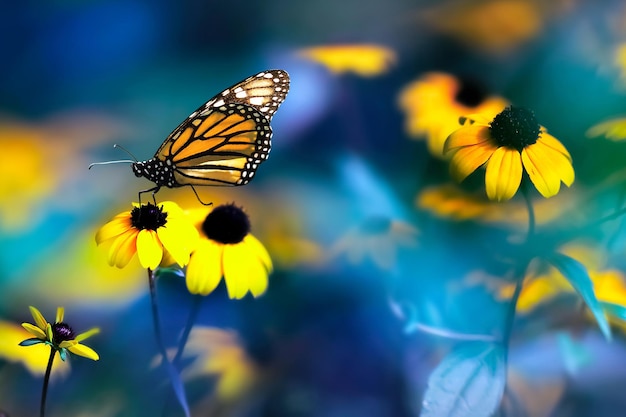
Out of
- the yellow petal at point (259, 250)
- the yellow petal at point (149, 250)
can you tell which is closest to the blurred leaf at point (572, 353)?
the yellow petal at point (259, 250)

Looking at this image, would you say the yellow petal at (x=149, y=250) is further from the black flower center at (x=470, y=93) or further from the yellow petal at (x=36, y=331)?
the black flower center at (x=470, y=93)

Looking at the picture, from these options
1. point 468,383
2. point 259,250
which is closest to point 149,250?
point 259,250

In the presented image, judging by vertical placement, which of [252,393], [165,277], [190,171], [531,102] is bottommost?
[252,393]

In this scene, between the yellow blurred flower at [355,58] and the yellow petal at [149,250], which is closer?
the yellow petal at [149,250]

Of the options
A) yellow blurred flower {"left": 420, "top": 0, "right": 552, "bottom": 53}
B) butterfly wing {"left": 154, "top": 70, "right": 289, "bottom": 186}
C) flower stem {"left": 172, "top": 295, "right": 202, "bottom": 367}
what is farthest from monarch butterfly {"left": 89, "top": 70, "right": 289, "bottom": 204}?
yellow blurred flower {"left": 420, "top": 0, "right": 552, "bottom": 53}

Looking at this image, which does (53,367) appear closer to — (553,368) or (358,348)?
(358,348)

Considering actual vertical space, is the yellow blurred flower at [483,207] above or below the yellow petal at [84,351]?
above

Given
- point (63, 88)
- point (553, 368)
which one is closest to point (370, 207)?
point (553, 368)

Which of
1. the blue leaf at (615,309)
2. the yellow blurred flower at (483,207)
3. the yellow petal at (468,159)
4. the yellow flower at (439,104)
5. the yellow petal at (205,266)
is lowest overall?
the blue leaf at (615,309)
